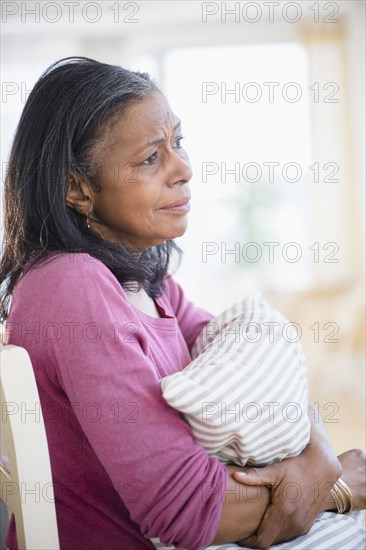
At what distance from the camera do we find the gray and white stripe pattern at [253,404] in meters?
0.95

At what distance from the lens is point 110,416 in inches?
36.4

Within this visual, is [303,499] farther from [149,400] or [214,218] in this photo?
[214,218]

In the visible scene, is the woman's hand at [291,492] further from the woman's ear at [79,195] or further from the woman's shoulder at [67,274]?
the woman's ear at [79,195]

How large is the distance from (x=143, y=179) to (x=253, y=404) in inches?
17.2

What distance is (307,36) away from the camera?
4.59m

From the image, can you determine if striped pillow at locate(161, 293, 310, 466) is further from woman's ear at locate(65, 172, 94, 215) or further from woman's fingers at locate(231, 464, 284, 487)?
woman's ear at locate(65, 172, 94, 215)

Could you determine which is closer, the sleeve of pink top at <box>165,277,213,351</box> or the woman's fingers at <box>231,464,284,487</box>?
the woman's fingers at <box>231,464,284,487</box>

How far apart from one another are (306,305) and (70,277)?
3849 millimetres

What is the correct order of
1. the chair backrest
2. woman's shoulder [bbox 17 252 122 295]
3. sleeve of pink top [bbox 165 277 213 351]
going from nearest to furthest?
the chair backrest, woman's shoulder [bbox 17 252 122 295], sleeve of pink top [bbox 165 277 213 351]

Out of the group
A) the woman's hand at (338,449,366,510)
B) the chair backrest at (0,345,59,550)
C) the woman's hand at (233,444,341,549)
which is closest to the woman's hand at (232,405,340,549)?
the woman's hand at (233,444,341,549)

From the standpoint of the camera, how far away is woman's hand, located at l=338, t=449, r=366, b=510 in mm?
1153

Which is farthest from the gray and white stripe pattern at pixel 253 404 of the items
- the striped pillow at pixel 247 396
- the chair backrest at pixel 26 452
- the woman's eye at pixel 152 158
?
the woman's eye at pixel 152 158

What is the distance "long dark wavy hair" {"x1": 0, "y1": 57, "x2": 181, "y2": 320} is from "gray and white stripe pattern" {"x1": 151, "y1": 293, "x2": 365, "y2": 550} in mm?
251

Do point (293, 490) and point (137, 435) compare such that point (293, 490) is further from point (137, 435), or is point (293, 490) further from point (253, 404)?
point (137, 435)
